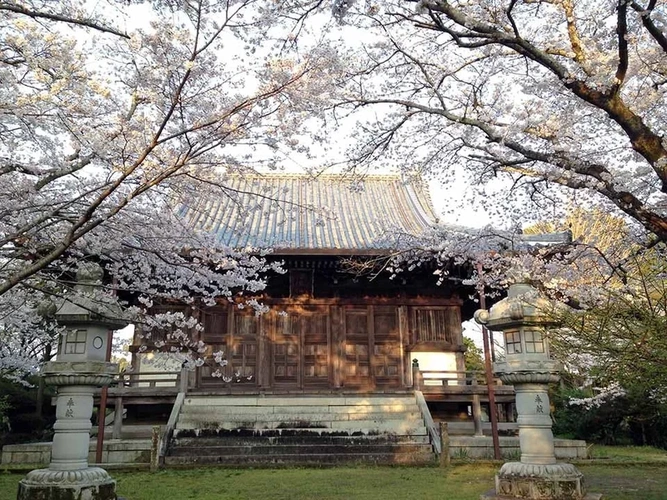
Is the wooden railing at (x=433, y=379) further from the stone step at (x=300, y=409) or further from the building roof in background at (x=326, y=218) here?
the building roof in background at (x=326, y=218)

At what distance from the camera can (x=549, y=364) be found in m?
6.85

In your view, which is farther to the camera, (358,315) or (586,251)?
(358,315)

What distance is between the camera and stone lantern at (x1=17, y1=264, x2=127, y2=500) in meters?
6.04

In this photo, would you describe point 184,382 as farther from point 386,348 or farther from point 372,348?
point 386,348

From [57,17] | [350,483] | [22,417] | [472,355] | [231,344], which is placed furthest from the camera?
[472,355]

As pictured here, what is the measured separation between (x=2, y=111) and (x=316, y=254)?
337 inches

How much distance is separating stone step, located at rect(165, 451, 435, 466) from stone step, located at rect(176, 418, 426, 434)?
95 centimetres

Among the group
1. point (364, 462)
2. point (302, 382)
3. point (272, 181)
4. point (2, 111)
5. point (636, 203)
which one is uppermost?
point (272, 181)

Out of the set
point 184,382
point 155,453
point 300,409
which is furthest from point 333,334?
point 155,453

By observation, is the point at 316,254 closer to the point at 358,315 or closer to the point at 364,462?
the point at 358,315

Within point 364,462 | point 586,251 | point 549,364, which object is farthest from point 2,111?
point 364,462

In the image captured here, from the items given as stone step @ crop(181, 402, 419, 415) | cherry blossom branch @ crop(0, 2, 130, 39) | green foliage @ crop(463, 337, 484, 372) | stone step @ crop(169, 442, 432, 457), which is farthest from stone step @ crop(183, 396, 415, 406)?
green foliage @ crop(463, 337, 484, 372)

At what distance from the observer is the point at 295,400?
13.3 m

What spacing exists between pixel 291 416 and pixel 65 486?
22.9 ft
